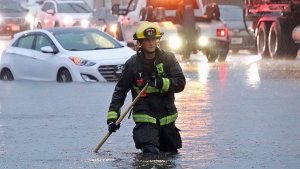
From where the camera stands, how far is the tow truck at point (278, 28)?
29.4 m

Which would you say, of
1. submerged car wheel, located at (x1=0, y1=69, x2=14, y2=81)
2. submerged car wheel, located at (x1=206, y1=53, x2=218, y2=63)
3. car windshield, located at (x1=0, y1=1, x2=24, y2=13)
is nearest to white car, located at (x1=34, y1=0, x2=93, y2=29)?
car windshield, located at (x1=0, y1=1, x2=24, y2=13)

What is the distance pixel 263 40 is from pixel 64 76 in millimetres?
11572

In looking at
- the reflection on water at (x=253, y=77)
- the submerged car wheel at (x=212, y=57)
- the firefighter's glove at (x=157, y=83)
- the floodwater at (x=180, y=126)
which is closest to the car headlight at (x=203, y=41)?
the submerged car wheel at (x=212, y=57)

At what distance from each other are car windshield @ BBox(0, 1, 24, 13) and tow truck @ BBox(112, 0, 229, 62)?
20789 mm

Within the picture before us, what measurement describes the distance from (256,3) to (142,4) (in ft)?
12.2

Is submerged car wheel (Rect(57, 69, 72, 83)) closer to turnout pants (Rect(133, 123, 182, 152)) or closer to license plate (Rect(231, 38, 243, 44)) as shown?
turnout pants (Rect(133, 123, 182, 152))

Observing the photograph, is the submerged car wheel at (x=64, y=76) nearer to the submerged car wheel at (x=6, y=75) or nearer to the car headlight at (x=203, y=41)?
the submerged car wheel at (x=6, y=75)

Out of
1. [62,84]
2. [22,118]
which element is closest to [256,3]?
[62,84]

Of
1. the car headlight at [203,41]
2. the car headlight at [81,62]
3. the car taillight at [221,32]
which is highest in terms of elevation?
the car headlight at [81,62]

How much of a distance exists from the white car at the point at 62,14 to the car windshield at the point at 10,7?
5446mm

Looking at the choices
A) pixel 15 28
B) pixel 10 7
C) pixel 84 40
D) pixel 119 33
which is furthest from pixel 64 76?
pixel 10 7

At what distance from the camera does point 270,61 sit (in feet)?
97.2

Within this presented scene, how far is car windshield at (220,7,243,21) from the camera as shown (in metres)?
35.6

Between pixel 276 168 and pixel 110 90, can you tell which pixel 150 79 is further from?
pixel 110 90
